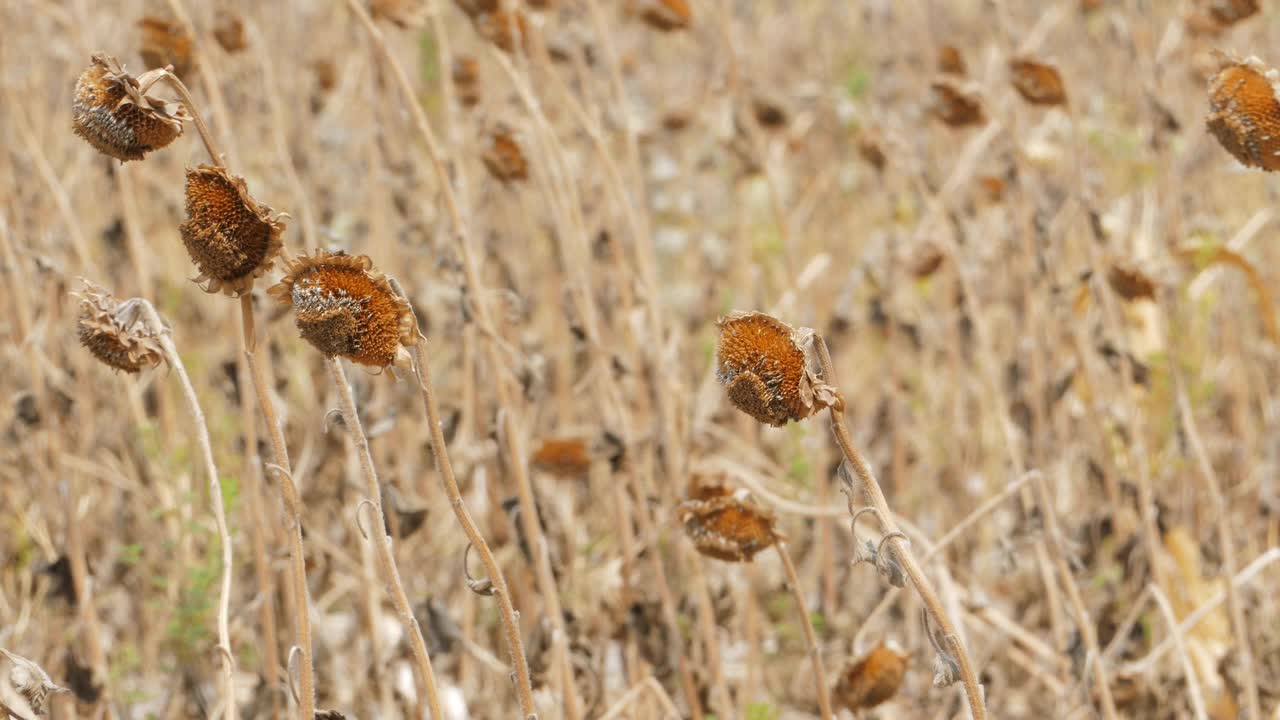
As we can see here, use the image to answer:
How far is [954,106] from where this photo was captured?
7.31 feet

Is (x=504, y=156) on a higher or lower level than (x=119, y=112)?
higher

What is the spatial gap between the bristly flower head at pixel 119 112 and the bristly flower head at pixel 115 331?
6.4 inches

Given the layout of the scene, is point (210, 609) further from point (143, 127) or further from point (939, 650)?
point (939, 650)

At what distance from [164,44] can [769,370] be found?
129 cm

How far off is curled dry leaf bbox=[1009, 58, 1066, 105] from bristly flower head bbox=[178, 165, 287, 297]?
1.39 meters

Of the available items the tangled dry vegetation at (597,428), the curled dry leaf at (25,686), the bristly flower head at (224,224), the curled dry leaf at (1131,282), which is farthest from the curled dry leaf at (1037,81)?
the curled dry leaf at (25,686)

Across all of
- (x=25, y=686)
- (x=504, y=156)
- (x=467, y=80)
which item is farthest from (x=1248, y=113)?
(x=467, y=80)

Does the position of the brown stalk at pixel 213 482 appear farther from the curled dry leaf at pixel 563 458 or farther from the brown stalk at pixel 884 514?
the curled dry leaf at pixel 563 458

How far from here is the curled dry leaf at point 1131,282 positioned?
1.99 m

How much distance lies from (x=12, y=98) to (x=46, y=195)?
0.64m

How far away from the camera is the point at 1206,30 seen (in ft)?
8.36

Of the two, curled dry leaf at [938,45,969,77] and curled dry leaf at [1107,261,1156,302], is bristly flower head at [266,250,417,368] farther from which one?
curled dry leaf at [938,45,969,77]

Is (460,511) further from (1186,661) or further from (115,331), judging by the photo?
(1186,661)

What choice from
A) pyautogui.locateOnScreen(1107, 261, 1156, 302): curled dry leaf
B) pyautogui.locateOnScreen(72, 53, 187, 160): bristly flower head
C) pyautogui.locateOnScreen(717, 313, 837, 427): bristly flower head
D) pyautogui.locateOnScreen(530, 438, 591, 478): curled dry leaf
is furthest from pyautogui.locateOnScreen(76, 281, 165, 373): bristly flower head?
pyautogui.locateOnScreen(1107, 261, 1156, 302): curled dry leaf
